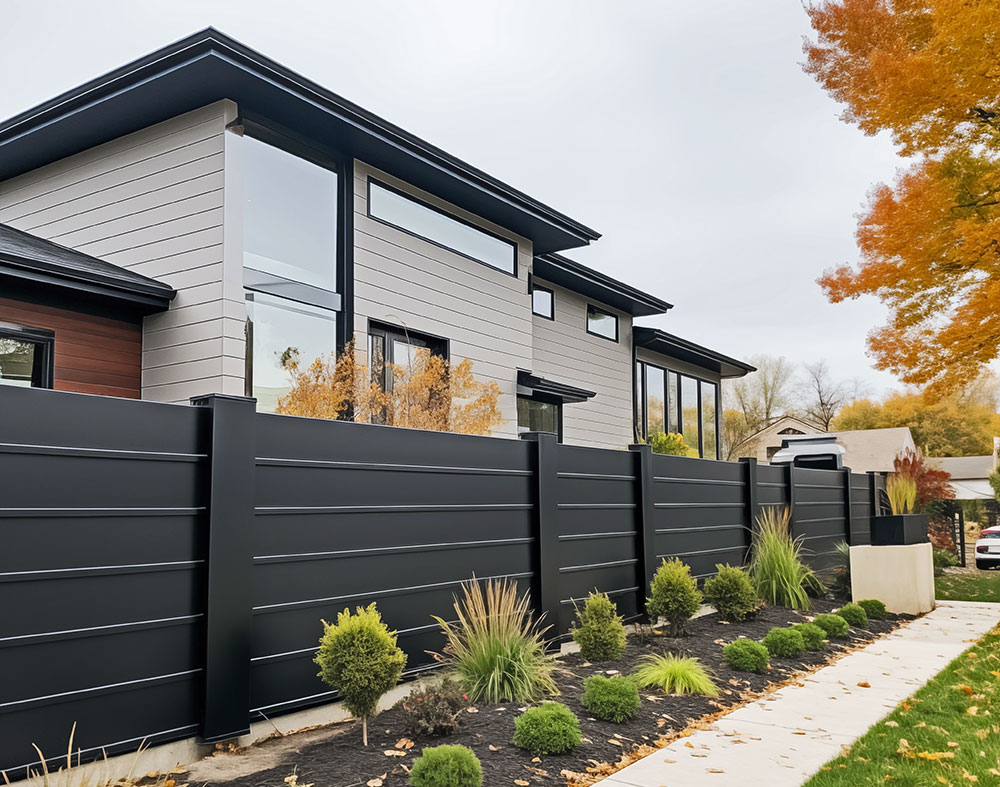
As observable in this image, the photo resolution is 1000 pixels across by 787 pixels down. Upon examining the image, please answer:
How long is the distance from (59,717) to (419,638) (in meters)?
2.26

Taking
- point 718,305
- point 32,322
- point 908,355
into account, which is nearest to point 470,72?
point 908,355

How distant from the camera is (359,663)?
411cm

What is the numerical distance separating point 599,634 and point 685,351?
14464 millimetres

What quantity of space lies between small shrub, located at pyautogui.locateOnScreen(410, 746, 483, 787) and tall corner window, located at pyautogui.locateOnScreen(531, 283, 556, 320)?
1176cm

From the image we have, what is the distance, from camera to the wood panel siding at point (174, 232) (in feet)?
26.3

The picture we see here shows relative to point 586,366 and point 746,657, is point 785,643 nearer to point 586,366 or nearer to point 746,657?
point 746,657

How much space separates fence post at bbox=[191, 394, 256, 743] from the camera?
156 inches

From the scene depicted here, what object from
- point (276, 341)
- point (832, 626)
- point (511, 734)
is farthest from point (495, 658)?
point (276, 341)

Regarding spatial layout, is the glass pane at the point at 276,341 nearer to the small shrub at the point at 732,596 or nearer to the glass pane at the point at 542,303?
the small shrub at the point at 732,596

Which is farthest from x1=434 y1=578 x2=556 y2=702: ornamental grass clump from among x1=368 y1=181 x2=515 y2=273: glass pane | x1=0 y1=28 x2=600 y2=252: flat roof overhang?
x1=368 y1=181 x2=515 y2=273: glass pane

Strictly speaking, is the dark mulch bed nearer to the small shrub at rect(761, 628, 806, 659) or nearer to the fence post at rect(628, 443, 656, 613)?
the small shrub at rect(761, 628, 806, 659)

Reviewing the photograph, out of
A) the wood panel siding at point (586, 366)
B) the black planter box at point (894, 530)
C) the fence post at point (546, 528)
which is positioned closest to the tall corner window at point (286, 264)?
the fence post at point (546, 528)

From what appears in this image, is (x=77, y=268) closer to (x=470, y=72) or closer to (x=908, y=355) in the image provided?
(x=908, y=355)

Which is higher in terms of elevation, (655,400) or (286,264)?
(286,264)
